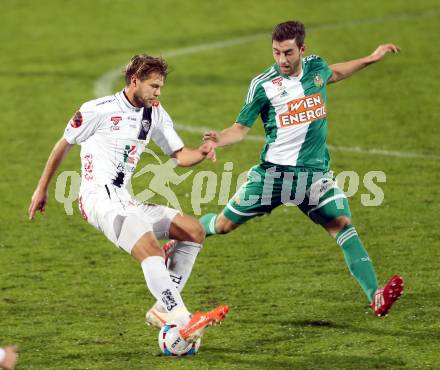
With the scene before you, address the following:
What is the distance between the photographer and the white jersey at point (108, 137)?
8.37 metres

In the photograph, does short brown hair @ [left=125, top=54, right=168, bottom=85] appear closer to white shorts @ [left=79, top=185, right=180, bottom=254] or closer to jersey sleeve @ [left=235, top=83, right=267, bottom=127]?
white shorts @ [left=79, top=185, right=180, bottom=254]

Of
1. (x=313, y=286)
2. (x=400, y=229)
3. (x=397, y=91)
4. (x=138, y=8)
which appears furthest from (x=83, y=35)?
(x=313, y=286)

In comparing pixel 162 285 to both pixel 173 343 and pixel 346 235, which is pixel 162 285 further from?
pixel 346 235

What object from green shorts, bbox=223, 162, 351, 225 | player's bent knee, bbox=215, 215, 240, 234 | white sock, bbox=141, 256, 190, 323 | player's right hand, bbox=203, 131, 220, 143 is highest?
player's right hand, bbox=203, 131, 220, 143

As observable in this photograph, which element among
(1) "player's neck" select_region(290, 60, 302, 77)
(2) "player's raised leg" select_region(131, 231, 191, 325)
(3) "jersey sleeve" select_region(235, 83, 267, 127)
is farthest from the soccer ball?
(1) "player's neck" select_region(290, 60, 302, 77)

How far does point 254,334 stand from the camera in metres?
8.51

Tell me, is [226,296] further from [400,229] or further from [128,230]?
[400,229]

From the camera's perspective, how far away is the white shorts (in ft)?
26.5

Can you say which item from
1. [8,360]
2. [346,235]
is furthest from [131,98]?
[8,360]

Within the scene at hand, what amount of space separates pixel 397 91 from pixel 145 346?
1029 centimetres

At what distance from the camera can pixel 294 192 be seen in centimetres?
895

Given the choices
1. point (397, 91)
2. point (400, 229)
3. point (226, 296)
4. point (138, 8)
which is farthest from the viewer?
point (138, 8)

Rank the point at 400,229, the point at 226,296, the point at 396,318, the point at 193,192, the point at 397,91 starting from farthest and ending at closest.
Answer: the point at 397,91
the point at 193,192
the point at 400,229
the point at 226,296
the point at 396,318

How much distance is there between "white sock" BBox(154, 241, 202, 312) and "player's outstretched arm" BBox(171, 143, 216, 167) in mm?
614
